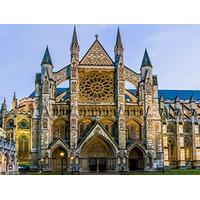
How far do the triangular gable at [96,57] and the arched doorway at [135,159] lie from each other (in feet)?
24.4

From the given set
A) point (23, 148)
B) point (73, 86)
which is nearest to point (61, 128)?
point (73, 86)

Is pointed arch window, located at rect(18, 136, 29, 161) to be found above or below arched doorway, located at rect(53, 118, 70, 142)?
below

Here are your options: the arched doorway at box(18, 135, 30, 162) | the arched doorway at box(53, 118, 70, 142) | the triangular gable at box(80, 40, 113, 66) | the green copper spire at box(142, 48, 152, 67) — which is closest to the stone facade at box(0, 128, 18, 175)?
the arched doorway at box(53, 118, 70, 142)

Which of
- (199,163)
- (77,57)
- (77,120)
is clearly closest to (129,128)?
(77,120)

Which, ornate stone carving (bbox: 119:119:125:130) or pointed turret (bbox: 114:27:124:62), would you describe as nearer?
ornate stone carving (bbox: 119:119:125:130)

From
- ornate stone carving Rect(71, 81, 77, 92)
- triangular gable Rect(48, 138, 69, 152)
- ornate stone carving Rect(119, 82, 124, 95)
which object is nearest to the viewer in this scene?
triangular gable Rect(48, 138, 69, 152)

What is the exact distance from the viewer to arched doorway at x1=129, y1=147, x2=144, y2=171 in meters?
30.5

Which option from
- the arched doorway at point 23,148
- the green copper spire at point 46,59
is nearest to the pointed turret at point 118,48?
the green copper spire at point 46,59

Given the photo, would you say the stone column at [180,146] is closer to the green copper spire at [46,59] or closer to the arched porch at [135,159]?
the arched porch at [135,159]

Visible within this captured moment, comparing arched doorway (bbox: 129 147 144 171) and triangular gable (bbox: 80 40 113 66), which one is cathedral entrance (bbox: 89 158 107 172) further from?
triangular gable (bbox: 80 40 113 66)

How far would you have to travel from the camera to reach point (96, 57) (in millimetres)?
32188

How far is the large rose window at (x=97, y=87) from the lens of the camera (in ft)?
102

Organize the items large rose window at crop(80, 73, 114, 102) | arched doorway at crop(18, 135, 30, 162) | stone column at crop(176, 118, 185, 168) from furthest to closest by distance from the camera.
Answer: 1. stone column at crop(176, 118, 185, 168)
2. arched doorway at crop(18, 135, 30, 162)
3. large rose window at crop(80, 73, 114, 102)

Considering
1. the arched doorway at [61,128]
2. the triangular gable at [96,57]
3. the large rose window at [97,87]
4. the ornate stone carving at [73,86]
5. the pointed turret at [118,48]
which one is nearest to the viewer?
the arched doorway at [61,128]
